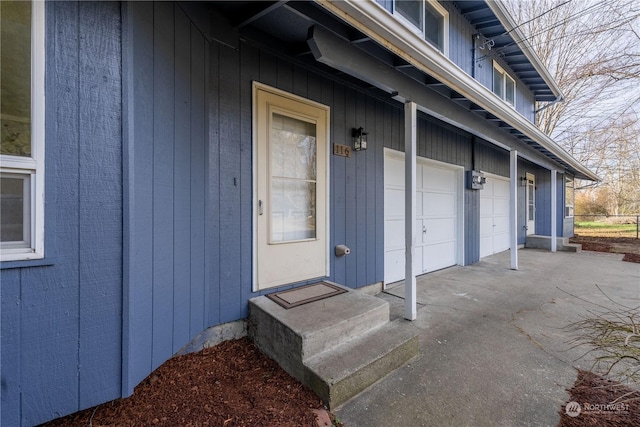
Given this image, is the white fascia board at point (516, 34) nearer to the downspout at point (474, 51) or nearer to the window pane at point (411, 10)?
the downspout at point (474, 51)

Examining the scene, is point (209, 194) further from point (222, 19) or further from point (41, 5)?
point (222, 19)

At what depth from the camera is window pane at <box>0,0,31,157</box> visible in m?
1.25

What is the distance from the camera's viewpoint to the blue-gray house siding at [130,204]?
132 centimetres

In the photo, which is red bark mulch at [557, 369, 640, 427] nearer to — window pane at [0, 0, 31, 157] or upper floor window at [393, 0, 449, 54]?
window pane at [0, 0, 31, 157]

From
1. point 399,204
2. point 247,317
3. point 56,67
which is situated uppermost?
point 56,67

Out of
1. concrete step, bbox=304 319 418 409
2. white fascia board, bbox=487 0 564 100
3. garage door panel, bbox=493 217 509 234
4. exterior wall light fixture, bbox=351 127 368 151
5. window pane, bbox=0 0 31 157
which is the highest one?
white fascia board, bbox=487 0 564 100

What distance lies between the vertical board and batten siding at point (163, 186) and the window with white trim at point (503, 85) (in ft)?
22.3

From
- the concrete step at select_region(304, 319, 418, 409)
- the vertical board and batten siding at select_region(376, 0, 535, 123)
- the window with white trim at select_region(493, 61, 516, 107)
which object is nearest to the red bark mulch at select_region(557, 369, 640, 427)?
the concrete step at select_region(304, 319, 418, 409)

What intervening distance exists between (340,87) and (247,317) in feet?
9.43

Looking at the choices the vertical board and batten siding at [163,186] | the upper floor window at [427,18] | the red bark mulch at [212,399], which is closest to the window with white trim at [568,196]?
the upper floor window at [427,18]

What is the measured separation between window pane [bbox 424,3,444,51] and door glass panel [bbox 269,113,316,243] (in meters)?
3.00

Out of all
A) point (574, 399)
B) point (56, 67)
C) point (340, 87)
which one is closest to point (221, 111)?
point (56, 67)

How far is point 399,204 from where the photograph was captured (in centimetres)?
441

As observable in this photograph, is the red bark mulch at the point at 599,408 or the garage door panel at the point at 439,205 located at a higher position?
the garage door panel at the point at 439,205
